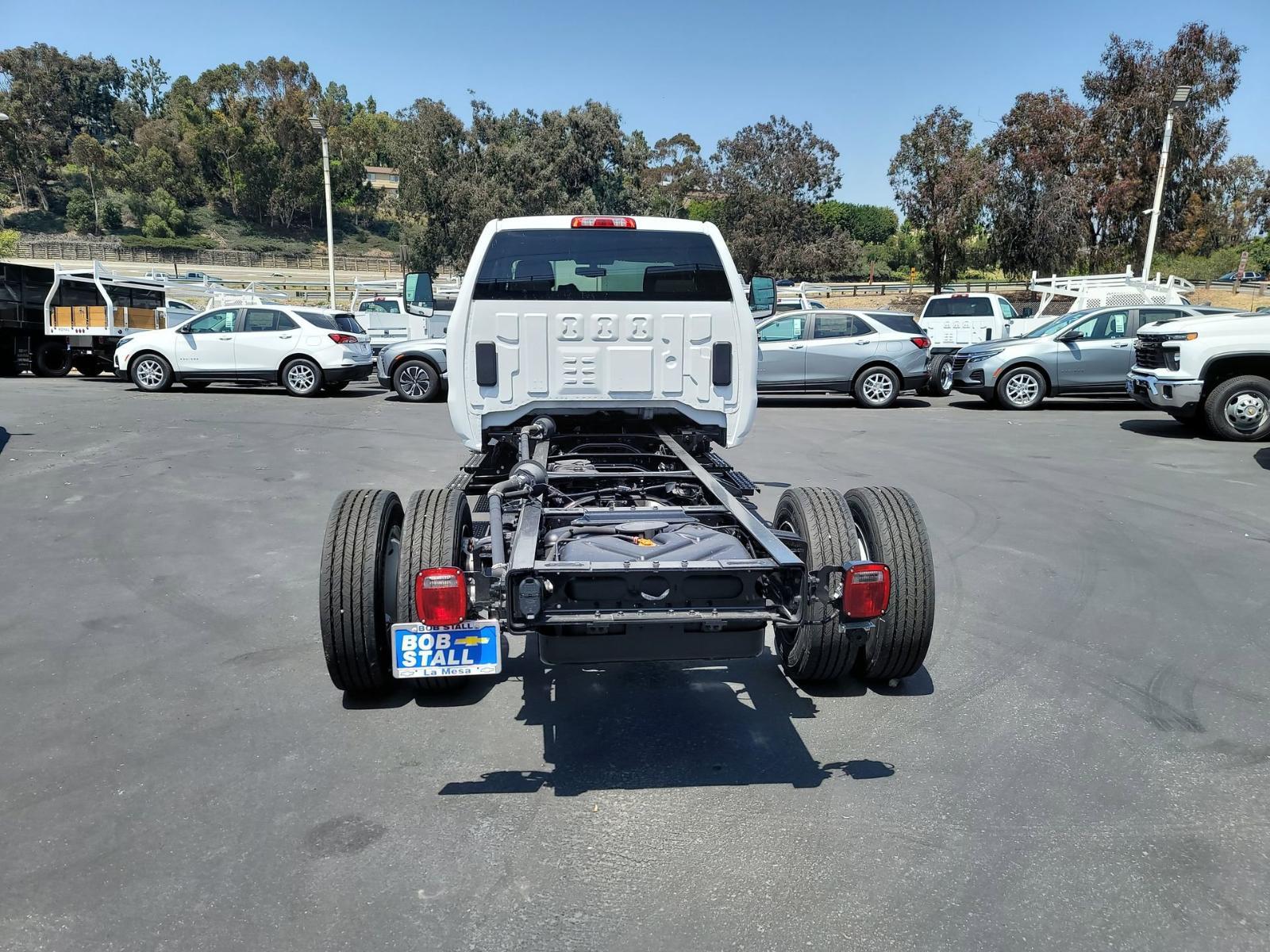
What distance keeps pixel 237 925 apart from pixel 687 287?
→ 4.50m

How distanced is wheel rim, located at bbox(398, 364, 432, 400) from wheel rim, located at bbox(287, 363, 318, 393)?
163 cm

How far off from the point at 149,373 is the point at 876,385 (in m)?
12.8

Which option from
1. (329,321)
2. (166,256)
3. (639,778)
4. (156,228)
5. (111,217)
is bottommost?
(639,778)

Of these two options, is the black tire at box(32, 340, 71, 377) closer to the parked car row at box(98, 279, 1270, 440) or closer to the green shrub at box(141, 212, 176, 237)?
the parked car row at box(98, 279, 1270, 440)

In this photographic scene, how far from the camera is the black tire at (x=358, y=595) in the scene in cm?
389

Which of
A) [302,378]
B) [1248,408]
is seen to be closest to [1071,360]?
[1248,408]

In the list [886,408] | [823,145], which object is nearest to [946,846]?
[886,408]

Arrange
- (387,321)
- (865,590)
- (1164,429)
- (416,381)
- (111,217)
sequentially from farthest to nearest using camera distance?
(111,217)
(387,321)
(416,381)
(1164,429)
(865,590)

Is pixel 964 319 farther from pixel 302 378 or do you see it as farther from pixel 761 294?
pixel 761 294

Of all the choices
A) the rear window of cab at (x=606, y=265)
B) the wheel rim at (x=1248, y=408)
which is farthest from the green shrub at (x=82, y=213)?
the wheel rim at (x=1248, y=408)

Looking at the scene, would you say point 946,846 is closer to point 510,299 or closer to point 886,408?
point 510,299

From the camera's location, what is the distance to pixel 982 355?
51.8 feet

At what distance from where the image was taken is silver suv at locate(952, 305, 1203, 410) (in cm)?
1514

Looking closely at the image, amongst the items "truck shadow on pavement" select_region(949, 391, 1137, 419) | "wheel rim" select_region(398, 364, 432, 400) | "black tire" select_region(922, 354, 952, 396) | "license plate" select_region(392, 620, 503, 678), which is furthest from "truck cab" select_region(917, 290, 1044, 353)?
"license plate" select_region(392, 620, 503, 678)
